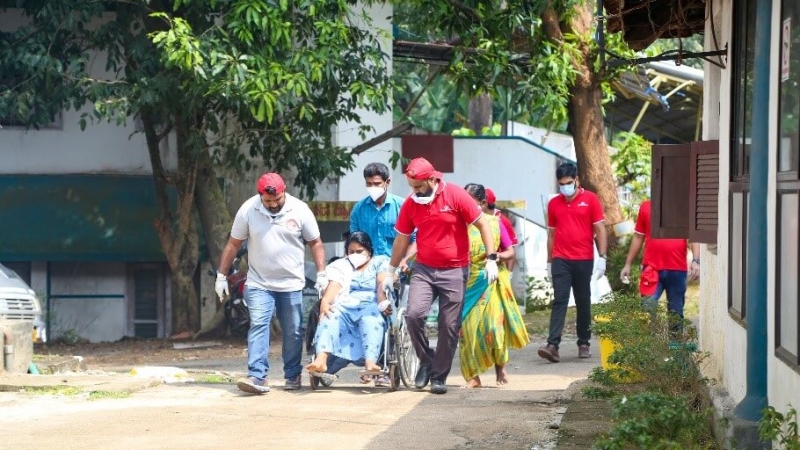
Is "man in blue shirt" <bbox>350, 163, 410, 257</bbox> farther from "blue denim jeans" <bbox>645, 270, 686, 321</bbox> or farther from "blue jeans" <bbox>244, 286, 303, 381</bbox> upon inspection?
"blue denim jeans" <bbox>645, 270, 686, 321</bbox>

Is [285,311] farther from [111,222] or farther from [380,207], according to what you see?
[111,222]

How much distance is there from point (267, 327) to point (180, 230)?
908cm

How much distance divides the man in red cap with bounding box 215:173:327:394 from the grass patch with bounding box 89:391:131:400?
3.40 feet

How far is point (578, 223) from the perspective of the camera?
1348 cm

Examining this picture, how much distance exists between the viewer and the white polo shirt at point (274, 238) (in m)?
11.1

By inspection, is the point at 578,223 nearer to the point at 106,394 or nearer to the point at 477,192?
the point at 477,192

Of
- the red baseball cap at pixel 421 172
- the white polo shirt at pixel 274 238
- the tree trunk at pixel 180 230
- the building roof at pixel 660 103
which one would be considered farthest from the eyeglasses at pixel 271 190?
the building roof at pixel 660 103

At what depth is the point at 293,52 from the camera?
1636cm

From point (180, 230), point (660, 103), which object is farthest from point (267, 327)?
point (660, 103)

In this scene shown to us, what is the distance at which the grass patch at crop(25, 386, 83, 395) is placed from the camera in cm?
1101

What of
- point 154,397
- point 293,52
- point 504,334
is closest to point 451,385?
point 504,334

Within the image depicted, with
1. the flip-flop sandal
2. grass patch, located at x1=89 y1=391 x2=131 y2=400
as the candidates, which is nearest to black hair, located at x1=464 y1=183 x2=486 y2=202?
the flip-flop sandal

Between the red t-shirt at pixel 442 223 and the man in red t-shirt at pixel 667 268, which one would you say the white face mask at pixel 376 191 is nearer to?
the red t-shirt at pixel 442 223

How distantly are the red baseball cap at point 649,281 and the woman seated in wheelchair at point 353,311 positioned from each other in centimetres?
270
